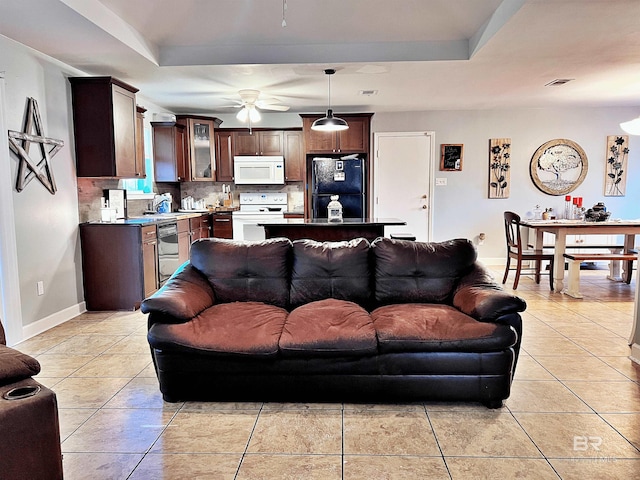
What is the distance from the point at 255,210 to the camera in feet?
23.8

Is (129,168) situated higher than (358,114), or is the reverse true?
(358,114)

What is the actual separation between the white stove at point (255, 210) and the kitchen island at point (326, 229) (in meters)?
2.22

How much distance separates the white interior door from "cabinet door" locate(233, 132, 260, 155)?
1.88 metres

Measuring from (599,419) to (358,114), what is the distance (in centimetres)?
522

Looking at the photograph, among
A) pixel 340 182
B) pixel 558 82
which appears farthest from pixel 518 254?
pixel 340 182

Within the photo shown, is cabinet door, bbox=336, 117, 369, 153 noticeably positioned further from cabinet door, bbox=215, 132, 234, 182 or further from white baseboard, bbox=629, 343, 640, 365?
white baseboard, bbox=629, 343, 640, 365

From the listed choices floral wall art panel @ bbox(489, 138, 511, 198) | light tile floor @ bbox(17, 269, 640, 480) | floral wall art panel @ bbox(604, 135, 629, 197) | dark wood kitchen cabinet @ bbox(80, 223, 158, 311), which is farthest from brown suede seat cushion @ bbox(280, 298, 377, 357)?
floral wall art panel @ bbox(604, 135, 629, 197)

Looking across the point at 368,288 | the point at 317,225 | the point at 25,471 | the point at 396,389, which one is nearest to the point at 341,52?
the point at 317,225

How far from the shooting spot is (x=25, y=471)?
4.82 ft

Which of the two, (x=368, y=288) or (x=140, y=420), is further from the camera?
(x=368, y=288)

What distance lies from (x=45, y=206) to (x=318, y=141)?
3807 mm

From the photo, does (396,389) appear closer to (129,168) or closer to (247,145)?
(129,168)

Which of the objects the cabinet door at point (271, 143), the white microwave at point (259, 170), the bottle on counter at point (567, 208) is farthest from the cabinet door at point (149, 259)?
the bottle on counter at point (567, 208)

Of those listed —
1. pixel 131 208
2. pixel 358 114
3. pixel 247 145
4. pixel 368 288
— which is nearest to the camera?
pixel 368 288
